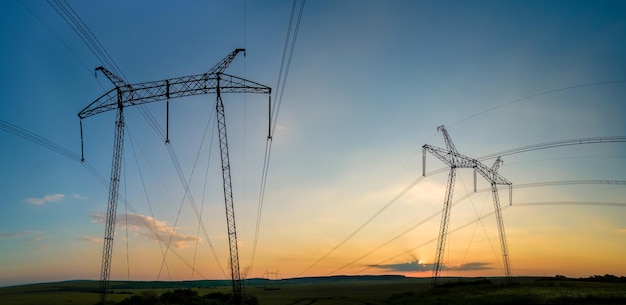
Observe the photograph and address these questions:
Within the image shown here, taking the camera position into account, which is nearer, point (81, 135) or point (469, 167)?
point (81, 135)

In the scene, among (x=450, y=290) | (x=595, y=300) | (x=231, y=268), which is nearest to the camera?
(x=595, y=300)

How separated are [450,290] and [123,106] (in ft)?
235

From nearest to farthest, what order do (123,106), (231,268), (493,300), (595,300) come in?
1. (595,300)
2. (493,300)
3. (123,106)
4. (231,268)

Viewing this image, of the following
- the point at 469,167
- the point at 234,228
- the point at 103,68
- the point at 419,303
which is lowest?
the point at 419,303

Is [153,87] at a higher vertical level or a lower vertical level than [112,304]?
higher

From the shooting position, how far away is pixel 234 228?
2502 inches

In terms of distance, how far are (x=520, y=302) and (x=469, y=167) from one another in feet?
127

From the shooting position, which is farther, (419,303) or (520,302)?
(419,303)

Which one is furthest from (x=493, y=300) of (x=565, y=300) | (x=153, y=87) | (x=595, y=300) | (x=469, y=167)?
(x=153, y=87)

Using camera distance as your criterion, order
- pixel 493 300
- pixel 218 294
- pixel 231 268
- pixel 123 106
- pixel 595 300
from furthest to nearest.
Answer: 1. pixel 218 294
2. pixel 231 268
3. pixel 123 106
4. pixel 493 300
5. pixel 595 300

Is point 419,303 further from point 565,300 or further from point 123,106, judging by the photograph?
point 123,106

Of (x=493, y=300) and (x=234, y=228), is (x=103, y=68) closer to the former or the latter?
(x=234, y=228)

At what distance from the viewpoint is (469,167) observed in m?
86.4

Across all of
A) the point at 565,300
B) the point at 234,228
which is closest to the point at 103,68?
the point at 234,228
